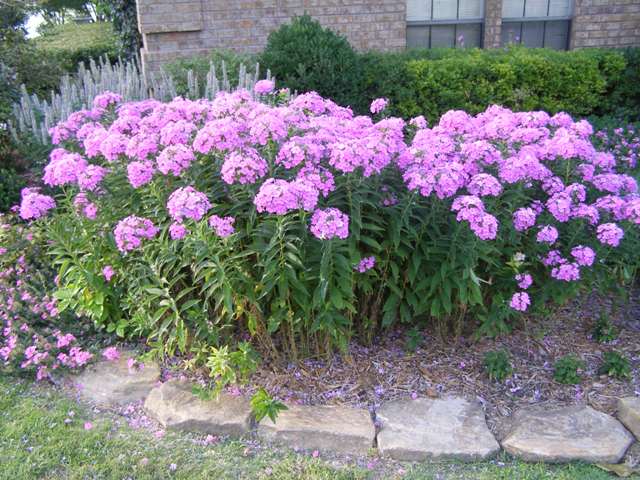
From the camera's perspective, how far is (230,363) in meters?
3.05

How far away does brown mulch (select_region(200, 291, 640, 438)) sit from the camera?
10.3 feet

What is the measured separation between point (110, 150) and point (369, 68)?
172 inches

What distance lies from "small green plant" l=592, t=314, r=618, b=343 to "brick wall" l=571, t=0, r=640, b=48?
622cm

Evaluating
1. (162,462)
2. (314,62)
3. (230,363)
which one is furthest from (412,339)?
(314,62)

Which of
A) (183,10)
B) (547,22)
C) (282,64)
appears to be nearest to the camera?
(282,64)

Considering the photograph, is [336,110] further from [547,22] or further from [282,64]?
[547,22]

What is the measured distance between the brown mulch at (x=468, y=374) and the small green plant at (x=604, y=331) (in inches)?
1.2

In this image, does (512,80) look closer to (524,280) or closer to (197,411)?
(524,280)

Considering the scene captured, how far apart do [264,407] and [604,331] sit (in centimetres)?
209

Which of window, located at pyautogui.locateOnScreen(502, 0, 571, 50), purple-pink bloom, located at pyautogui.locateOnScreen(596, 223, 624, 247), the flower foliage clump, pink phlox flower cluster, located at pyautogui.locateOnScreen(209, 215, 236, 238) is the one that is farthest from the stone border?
window, located at pyautogui.locateOnScreen(502, 0, 571, 50)

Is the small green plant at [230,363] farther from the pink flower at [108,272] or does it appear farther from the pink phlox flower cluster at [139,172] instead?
the pink phlox flower cluster at [139,172]

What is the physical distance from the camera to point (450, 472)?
8.77 feet

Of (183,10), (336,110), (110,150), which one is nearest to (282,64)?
(183,10)

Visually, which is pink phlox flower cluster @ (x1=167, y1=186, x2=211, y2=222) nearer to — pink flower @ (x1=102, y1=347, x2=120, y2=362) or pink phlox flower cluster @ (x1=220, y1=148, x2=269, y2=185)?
pink phlox flower cluster @ (x1=220, y1=148, x2=269, y2=185)
